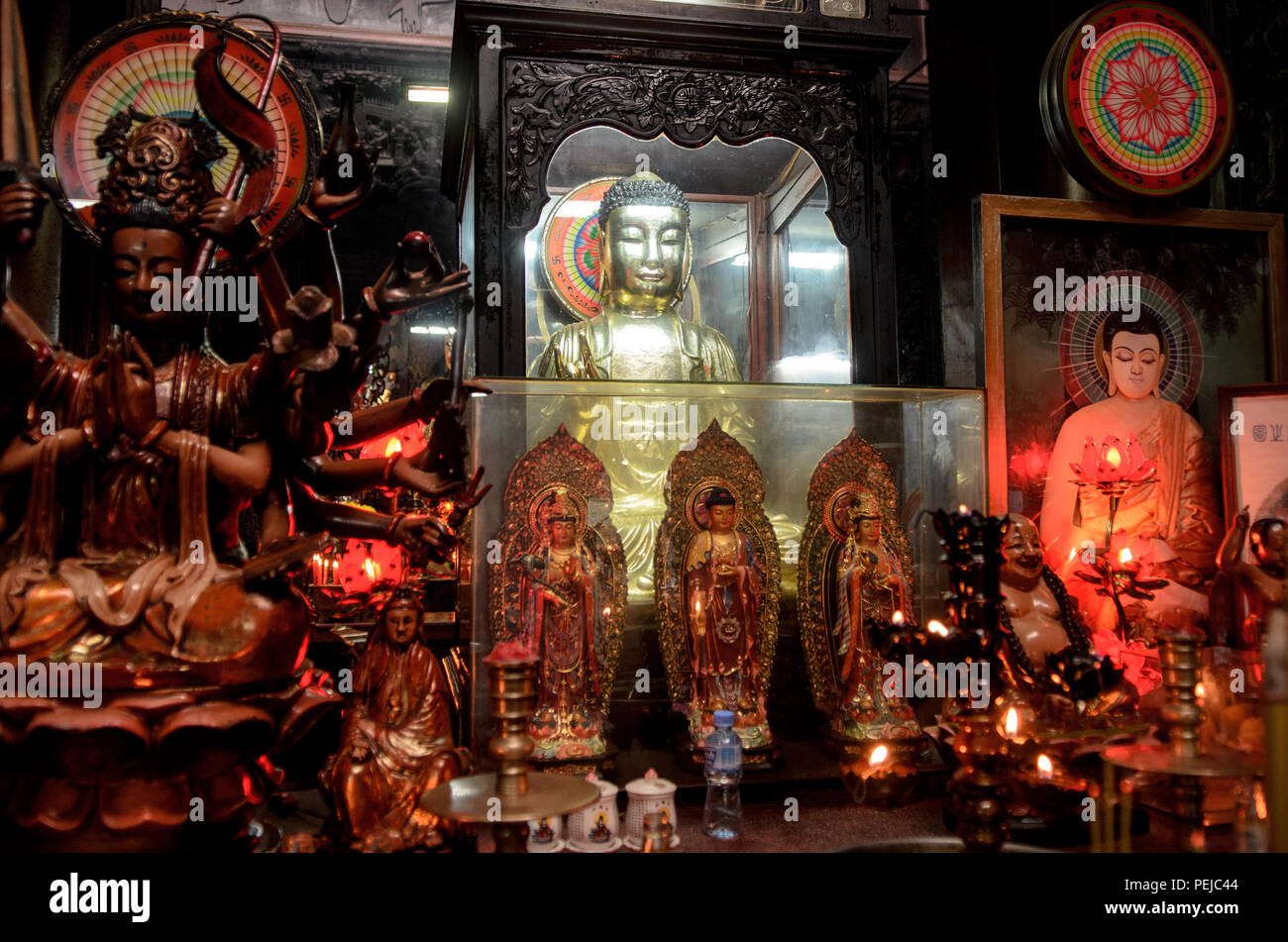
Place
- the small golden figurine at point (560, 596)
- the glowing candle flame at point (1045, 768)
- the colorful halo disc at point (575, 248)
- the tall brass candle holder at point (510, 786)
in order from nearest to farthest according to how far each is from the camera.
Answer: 1. the tall brass candle holder at point (510, 786)
2. the glowing candle flame at point (1045, 768)
3. the small golden figurine at point (560, 596)
4. the colorful halo disc at point (575, 248)

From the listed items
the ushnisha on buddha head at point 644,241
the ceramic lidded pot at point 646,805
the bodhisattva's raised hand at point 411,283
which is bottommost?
the ceramic lidded pot at point 646,805

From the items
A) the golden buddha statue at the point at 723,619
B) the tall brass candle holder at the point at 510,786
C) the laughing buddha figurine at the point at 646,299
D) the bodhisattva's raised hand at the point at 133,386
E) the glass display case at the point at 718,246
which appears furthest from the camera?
the glass display case at the point at 718,246

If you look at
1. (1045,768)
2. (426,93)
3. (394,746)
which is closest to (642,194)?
(426,93)

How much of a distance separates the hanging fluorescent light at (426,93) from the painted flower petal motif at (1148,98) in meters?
2.63

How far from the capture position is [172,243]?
1929 mm

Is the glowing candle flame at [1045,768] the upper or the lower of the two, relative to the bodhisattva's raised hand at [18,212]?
lower

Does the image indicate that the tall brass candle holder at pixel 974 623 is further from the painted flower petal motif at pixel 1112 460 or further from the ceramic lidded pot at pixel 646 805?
the painted flower petal motif at pixel 1112 460

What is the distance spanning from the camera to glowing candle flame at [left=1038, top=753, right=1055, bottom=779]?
2117 mm

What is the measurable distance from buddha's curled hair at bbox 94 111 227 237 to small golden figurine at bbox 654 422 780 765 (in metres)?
1.50

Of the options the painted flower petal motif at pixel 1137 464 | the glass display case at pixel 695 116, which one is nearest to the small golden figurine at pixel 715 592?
the glass display case at pixel 695 116

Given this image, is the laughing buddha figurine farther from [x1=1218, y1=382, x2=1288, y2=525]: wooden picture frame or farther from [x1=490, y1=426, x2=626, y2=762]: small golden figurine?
[x1=1218, y1=382, x2=1288, y2=525]: wooden picture frame

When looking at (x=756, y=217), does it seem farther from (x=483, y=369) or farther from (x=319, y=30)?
(x=319, y=30)

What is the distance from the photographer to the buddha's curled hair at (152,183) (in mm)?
1900
